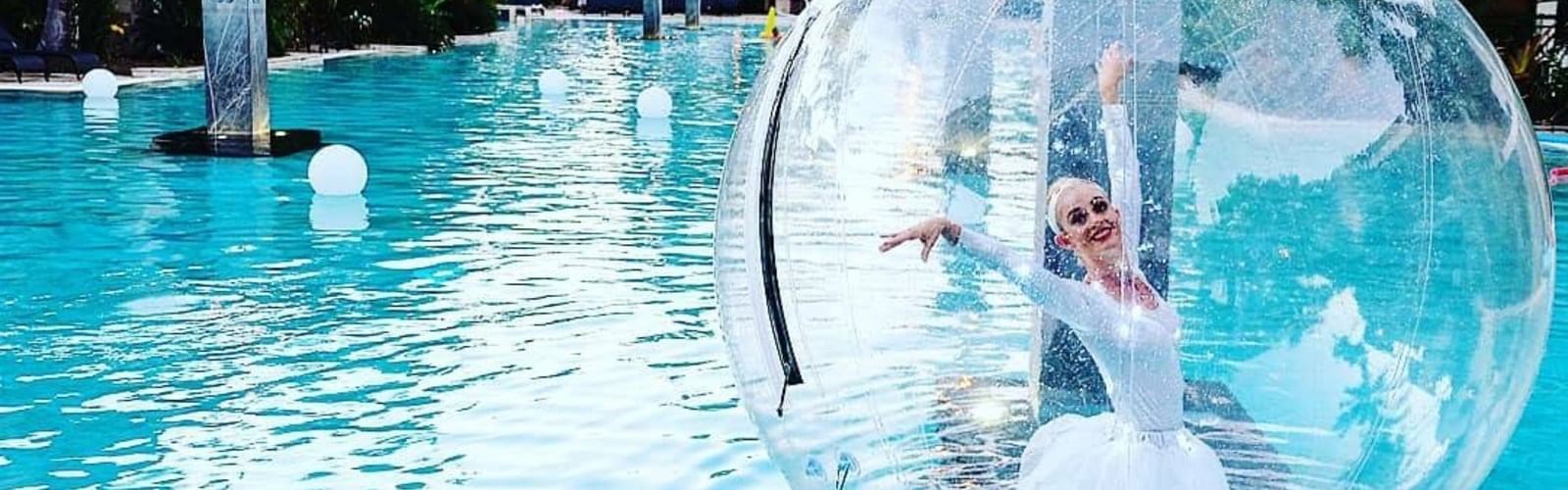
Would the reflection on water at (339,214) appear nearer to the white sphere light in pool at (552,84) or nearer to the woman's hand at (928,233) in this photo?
the woman's hand at (928,233)

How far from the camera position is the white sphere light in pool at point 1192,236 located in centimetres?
405

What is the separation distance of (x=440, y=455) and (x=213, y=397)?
1.24 meters

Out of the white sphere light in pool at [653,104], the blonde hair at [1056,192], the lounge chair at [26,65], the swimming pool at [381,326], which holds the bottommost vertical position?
the swimming pool at [381,326]

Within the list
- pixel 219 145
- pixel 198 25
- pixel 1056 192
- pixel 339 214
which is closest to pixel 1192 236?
pixel 1056 192

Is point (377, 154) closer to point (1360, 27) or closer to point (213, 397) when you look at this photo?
point (213, 397)

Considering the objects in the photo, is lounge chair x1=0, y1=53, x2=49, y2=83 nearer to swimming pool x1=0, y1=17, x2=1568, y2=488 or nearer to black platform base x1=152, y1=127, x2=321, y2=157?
swimming pool x1=0, y1=17, x2=1568, y2=488

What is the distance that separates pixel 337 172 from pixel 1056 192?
9643 millimetres

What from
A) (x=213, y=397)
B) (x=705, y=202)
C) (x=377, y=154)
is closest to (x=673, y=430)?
(x=213, y=397)

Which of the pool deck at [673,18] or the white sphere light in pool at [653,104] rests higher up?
the pool deck at [673,18]

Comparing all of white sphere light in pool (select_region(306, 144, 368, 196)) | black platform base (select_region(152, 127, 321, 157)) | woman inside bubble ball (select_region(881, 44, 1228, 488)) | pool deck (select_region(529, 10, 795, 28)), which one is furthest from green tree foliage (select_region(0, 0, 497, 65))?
woman inside bubble ball (select_region(881, 44, 1228, 488))

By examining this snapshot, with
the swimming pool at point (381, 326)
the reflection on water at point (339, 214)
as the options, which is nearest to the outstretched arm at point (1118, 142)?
the swimming pool at point (381, 326)

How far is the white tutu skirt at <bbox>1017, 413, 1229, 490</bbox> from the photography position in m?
3.97

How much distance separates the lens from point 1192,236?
13.7ft

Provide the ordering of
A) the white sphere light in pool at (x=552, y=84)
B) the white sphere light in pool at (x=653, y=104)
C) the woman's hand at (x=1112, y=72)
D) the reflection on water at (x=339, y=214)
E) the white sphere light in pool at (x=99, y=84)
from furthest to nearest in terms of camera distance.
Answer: the white sphere light in pool at (x=552, y=84) → the white sphere light in pool at (x=99, y=84) → the white sphere light in pool at (x=653, y=104) → the reflection on water at (x=339, y=214) → the woman's hand at (x=1112, y=72)
